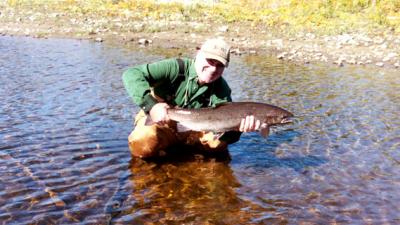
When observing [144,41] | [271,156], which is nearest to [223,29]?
[144,41]

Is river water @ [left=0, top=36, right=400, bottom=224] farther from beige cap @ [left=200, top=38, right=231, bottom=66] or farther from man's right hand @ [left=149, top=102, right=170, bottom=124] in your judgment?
beige cap @ [left=200, top=38, right=231, bottom=66]

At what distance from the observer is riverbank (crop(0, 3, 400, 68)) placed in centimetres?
2109

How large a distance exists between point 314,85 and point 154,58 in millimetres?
7066

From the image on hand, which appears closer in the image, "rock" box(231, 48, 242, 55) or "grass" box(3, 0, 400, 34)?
"rock" box(231, 48, 242, 55)

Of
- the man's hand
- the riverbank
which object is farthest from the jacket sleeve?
the riverbank

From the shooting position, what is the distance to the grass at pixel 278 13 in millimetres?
26828

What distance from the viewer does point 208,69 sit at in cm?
611

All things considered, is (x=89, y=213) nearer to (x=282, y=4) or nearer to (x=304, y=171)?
(x=304, y=171)

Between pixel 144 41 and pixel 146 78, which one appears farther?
pixel 144 41

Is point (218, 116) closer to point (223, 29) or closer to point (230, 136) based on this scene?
point (230, 136)

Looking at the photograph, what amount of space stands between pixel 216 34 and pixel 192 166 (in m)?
19.0

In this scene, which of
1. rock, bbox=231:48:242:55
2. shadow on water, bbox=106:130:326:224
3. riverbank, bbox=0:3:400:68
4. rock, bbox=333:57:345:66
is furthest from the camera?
rock, bbox=231:48:242:55

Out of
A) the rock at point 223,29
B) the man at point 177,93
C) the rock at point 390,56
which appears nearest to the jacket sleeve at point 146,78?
the man at point 177,93

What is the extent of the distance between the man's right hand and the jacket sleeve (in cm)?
8
